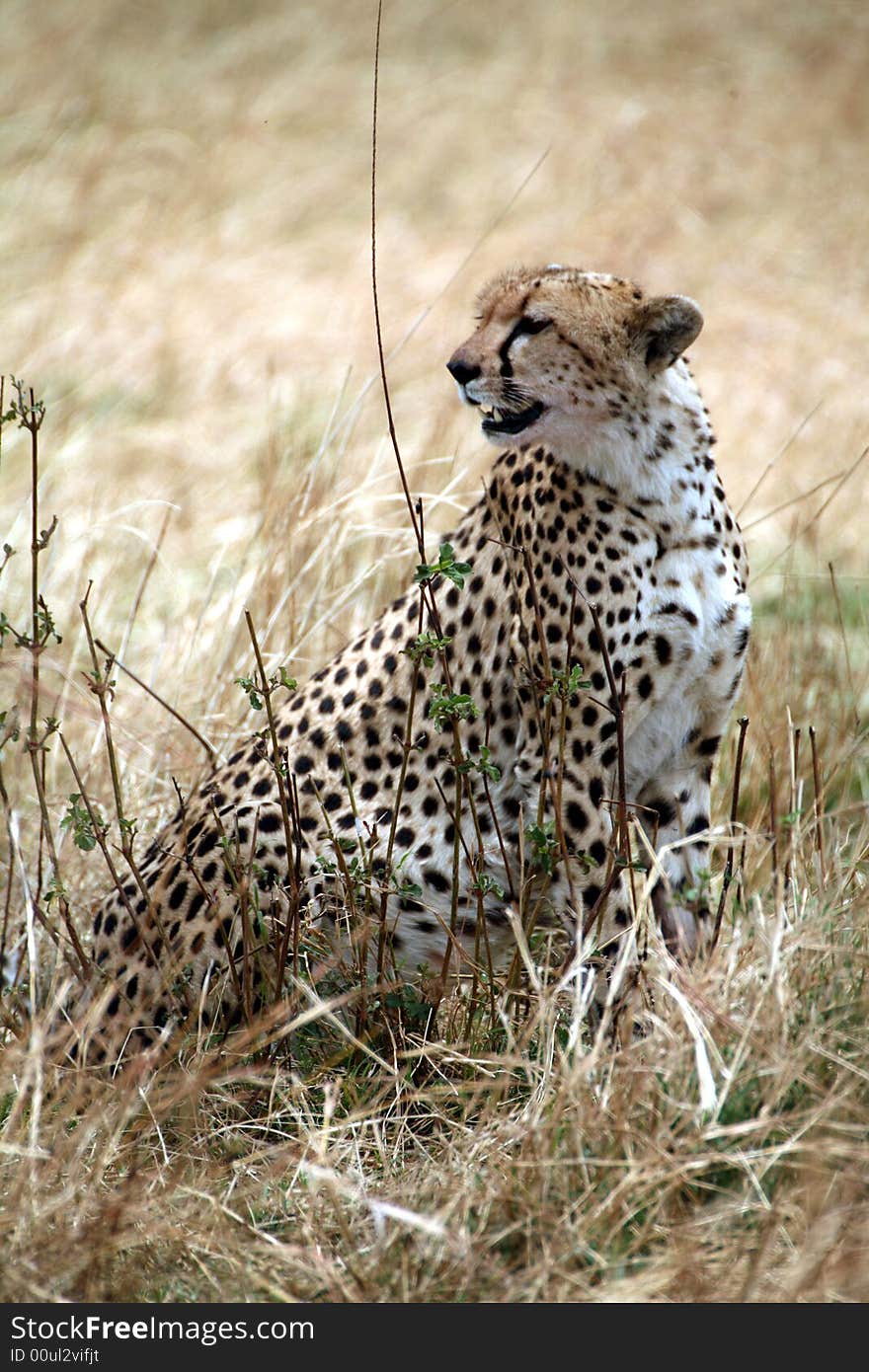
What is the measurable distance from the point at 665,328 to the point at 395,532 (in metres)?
1.37

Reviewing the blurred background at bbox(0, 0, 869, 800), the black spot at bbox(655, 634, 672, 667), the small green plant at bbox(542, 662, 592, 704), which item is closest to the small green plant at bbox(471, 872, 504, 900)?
the small green plant at bbox(542, 662, 592, 704)

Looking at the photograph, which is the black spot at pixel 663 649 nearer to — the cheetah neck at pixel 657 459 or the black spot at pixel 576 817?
the cheetah neck at pixel 657 459

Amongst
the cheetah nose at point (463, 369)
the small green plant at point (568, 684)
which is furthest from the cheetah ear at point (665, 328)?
the small green plant at point (568, 684)

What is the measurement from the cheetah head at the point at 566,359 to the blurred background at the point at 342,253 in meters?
1.17

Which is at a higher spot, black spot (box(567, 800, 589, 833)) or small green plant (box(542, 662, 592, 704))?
small green plant (box(542, 662, 592, 704))

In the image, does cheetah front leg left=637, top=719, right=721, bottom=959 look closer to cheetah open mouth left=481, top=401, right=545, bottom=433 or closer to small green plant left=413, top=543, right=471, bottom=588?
cheetah open mouth left=481, top=401, right=545, bottom=433

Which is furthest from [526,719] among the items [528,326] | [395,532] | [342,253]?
[342,253]

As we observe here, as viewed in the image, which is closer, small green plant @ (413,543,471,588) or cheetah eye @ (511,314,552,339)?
small green plant @ (413,543,471,588)

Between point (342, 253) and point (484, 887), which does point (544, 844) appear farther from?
point (342, 253)

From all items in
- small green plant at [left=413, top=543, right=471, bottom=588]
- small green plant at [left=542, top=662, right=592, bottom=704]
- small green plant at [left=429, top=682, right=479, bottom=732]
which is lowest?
small green plant at [left=429, top=682, right=479, bottom=732]

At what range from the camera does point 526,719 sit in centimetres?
284

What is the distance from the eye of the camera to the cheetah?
2.72 metres

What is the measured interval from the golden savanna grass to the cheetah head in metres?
0.74

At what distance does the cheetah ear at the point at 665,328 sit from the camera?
8.73 feet
